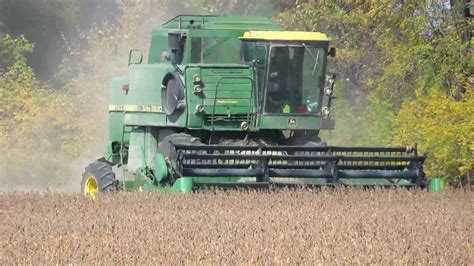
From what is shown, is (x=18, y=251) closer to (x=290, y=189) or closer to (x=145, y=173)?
(x=290, y=189)

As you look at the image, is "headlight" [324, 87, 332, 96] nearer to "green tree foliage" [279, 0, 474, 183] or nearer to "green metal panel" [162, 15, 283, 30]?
"green metal panel" [162, 15, 283, 30]

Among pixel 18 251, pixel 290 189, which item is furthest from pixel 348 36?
Result: pixel 18 251

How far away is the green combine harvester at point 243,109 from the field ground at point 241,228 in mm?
950

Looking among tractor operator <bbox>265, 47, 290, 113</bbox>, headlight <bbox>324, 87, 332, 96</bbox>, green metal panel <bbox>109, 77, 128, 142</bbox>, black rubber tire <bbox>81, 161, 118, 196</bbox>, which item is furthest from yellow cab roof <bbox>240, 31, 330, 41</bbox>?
black rubber tire <bbox>81, 161, 118, 196</bbox>

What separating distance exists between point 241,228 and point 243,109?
580 centimetres

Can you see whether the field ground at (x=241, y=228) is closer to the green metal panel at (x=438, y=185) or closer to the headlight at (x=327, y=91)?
the green metal panel at (x=438, y=185)

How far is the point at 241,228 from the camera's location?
11906 millimetres

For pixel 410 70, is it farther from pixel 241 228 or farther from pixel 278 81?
pixel 241 228

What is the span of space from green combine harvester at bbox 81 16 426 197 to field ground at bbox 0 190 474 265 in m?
0.95

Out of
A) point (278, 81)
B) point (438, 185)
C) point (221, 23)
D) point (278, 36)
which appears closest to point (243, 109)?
point (278, 81)

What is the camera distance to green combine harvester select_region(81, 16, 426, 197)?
1681 centimetres

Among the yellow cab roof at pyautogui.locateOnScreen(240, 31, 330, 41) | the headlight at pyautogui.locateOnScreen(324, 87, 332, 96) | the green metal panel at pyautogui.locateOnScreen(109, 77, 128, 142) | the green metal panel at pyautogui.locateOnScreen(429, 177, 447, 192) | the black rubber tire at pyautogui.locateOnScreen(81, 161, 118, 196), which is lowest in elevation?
the black rubber tire at pyautogui.locateOnScreen(81, 161, 118, 196)

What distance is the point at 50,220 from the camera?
1275cm

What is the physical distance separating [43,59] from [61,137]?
38.8 feet
